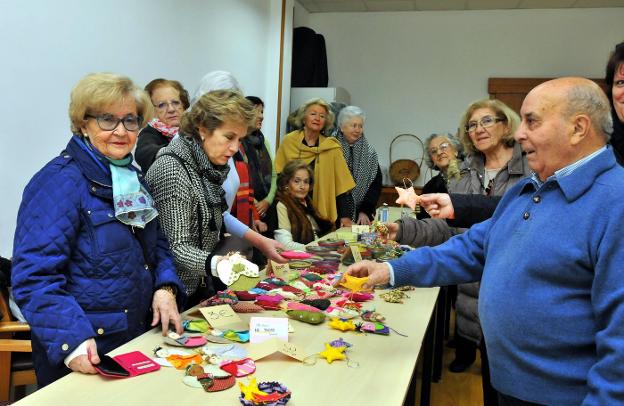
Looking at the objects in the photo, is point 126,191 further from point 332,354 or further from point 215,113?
point 332,354

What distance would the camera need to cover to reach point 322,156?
4.45 metres

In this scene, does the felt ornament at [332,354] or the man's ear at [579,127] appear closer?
the man's ear at [579,127]

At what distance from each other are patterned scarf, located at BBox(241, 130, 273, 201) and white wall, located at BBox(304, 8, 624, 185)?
3.58 m

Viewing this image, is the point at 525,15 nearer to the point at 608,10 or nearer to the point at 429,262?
the point at 608,10

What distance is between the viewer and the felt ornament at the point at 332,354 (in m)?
1.50

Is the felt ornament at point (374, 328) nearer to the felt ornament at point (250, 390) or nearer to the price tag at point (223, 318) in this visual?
the price tag at point (223, 318)

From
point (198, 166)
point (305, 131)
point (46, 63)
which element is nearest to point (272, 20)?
point (305, 131)

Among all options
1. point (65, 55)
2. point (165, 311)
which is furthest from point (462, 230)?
point (65, 55)

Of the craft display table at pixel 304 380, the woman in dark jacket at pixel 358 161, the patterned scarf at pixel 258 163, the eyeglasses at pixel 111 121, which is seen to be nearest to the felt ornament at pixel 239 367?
the craft display table at pixel 304 380

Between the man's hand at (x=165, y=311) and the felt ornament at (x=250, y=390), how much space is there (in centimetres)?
43

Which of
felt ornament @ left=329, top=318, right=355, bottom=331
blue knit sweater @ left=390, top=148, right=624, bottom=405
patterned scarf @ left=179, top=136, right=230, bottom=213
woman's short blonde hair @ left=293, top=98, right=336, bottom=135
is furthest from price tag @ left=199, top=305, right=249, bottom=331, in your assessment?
woman's short blonde hair @ left=293, top=98, right=336, bottom=135

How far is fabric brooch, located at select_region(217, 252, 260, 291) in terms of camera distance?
5.50ft

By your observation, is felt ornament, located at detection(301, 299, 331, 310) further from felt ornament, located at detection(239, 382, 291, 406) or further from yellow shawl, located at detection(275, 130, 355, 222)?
yellow shawl, located at detection(275, 130, 355, 222)

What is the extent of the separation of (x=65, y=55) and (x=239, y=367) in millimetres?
2296
